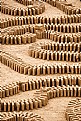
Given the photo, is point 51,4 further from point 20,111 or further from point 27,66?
point 20,111

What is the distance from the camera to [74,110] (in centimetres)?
2184

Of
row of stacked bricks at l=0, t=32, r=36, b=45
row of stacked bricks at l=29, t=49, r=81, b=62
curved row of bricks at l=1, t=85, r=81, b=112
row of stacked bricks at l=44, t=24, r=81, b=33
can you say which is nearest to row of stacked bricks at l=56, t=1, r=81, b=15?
row of stacked bricks at l=44, t=24, r=81, b=33

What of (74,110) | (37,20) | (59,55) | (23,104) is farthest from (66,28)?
(74,110)

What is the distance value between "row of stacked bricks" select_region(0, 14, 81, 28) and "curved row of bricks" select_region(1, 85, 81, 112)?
18.6 feet

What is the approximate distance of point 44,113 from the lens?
876 inches

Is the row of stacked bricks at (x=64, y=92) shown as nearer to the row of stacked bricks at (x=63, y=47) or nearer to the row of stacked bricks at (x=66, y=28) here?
the row of stacked bricks at (x=63, y=47)

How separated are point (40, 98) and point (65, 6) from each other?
7.99 metres

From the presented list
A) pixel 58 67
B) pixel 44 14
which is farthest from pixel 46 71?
pixel 44 14

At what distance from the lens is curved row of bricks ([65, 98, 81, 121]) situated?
21359mm

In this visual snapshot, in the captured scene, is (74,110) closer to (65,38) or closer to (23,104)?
(23,104)

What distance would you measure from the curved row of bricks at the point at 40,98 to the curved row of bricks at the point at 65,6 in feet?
21.9

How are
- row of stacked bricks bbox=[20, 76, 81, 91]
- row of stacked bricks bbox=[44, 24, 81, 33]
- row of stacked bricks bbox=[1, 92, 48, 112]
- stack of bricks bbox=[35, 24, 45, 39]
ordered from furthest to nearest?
row of stacked bricks bbox=[44, 24, 81, 33] < stack of bricks bbox=[35, 24, 45, 39] < row of stacked bricks bbox=[20, 76, 81, 91] < row of stacked bricks bbox=[1, 92, 48, 112]

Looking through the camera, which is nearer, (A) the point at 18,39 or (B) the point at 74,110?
(B) the point at 74,110

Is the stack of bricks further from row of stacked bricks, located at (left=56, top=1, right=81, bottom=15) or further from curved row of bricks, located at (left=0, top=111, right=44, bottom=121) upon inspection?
curved row of bricks, located at (left=0, top=111, right=44, bottom=121)
